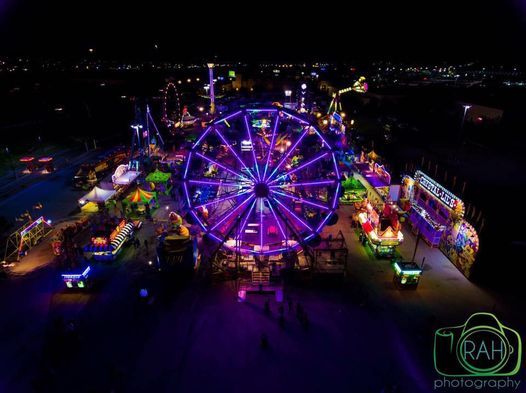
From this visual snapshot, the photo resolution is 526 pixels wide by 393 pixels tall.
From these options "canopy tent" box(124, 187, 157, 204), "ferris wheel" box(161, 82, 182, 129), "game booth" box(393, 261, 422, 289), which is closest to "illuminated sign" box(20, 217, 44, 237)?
"canopy tent" box(124, 187, 157, 204)

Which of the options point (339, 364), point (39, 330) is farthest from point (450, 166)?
point (39, 330)

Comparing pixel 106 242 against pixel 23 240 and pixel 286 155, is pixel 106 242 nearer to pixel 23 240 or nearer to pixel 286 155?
pixel 23 240

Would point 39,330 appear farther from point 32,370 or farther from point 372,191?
point 372,191

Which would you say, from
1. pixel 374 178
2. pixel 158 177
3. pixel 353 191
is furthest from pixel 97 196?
pixel 374 178

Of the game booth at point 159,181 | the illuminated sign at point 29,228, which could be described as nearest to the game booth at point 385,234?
the game booth at point 159,181

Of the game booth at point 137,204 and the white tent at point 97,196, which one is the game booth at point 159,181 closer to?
the game booth at point 137,204

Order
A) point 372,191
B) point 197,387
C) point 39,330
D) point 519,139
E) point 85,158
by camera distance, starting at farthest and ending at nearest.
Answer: point 85,158, point 519,139, point 372,191, point 39,330, point 197,387
